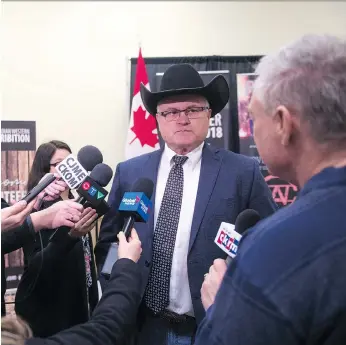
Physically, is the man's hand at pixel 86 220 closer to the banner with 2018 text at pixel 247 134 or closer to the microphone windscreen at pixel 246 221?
the microphone windscreen at pixel 246 221

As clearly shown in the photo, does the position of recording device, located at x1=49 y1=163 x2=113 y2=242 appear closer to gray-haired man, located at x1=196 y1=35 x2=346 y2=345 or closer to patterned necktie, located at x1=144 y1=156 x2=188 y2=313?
patterned necktie, located at x1=144 y1=156 x2=188 y2=313

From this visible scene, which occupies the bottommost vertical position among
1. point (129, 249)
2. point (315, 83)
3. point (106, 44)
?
point (129, 249)

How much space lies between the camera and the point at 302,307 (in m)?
0.59

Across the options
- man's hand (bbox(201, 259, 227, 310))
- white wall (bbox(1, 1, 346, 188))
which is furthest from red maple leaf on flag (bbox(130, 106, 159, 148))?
man's hand (bbox(201, 259, 227, 310))

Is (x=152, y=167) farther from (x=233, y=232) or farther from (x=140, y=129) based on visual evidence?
(x=140, y=129)

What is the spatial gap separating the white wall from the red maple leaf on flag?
44cm

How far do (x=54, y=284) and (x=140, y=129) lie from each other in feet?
5.23

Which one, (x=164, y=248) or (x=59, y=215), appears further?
(x=164, y=248)

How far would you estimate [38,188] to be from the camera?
1.09 m

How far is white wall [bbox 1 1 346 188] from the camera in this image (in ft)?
10.3

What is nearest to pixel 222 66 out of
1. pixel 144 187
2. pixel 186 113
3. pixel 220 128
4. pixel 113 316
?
pixel 220 128

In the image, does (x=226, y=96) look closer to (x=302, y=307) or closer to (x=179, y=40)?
(x=302, y=307)

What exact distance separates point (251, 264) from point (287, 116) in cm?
28

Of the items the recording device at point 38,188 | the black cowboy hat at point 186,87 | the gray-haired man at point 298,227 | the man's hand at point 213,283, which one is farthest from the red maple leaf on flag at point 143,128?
the gray-haired man at point 298,227
